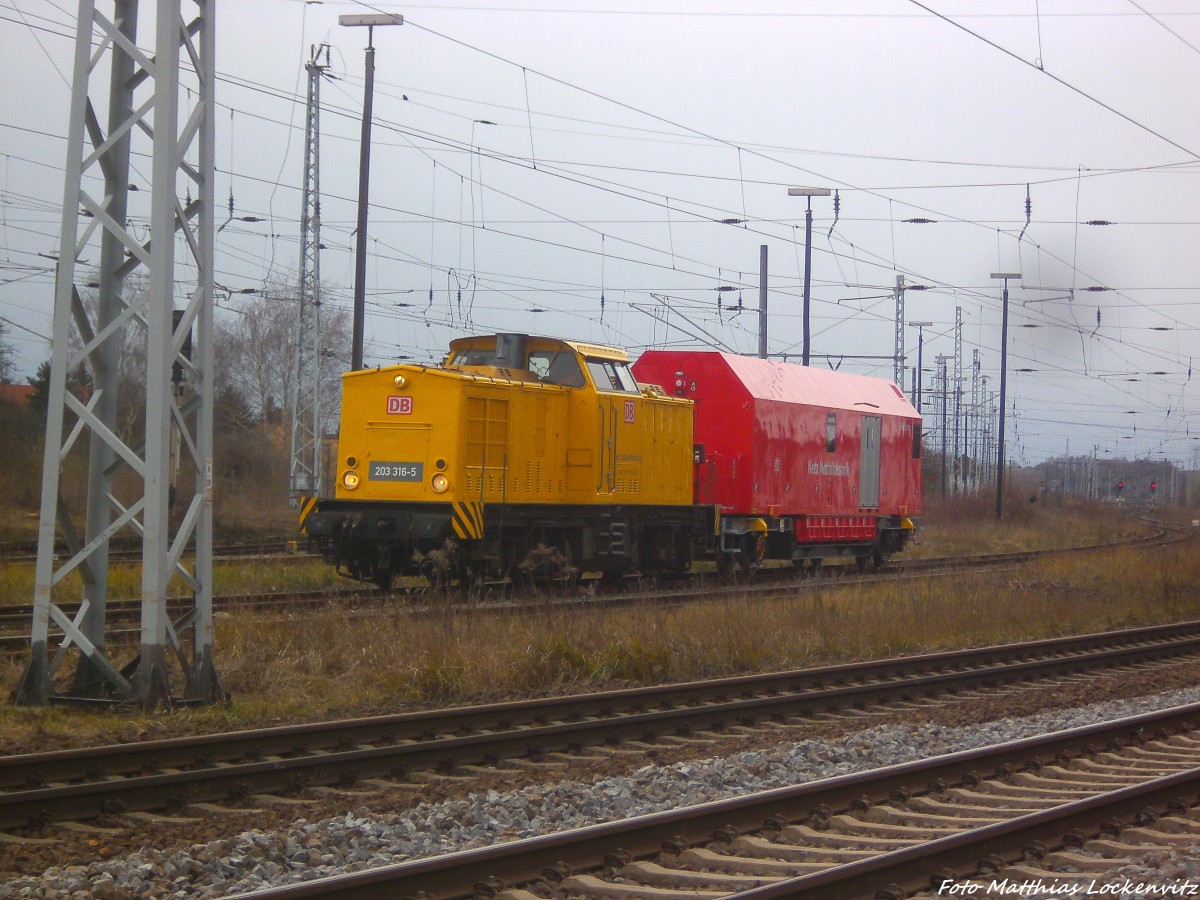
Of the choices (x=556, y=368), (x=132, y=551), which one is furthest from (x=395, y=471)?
(x=132, y=551)

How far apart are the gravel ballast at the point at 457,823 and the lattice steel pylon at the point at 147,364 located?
10.7 ft

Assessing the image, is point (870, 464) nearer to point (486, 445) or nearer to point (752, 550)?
point (752, 550)

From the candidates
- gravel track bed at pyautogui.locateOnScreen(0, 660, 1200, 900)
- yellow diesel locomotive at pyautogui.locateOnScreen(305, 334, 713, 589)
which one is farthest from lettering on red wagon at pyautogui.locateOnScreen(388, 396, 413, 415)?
Result: gravel track bed at pyautogui.locateOnScreen(0, 660, 1200, 900)

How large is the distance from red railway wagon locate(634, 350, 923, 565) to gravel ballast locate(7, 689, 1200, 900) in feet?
38.1

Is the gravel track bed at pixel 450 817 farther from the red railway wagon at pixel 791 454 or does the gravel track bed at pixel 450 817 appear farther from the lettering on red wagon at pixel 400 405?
the red railway wagon at pixel 791 454

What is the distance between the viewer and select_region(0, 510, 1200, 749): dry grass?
9.80 metres

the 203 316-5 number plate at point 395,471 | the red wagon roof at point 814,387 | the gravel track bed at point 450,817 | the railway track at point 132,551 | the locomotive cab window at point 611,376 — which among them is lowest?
the gravel track bed at point 450,817

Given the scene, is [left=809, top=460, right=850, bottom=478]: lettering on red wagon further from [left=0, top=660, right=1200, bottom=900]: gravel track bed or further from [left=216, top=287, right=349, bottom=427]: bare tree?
[left=216, top=287, right=349, bottom=427]: bare tree

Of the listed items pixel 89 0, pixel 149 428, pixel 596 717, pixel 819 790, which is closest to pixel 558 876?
pixel 819 790

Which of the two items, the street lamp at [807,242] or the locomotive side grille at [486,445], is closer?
the locomotive side grille at [486,445]

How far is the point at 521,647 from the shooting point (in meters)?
11.6

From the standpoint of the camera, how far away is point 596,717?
9773 mm

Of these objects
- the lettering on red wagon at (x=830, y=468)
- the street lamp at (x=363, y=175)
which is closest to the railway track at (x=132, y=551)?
the street lamp at (x=363, y=175)

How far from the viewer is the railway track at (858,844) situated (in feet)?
17.7
